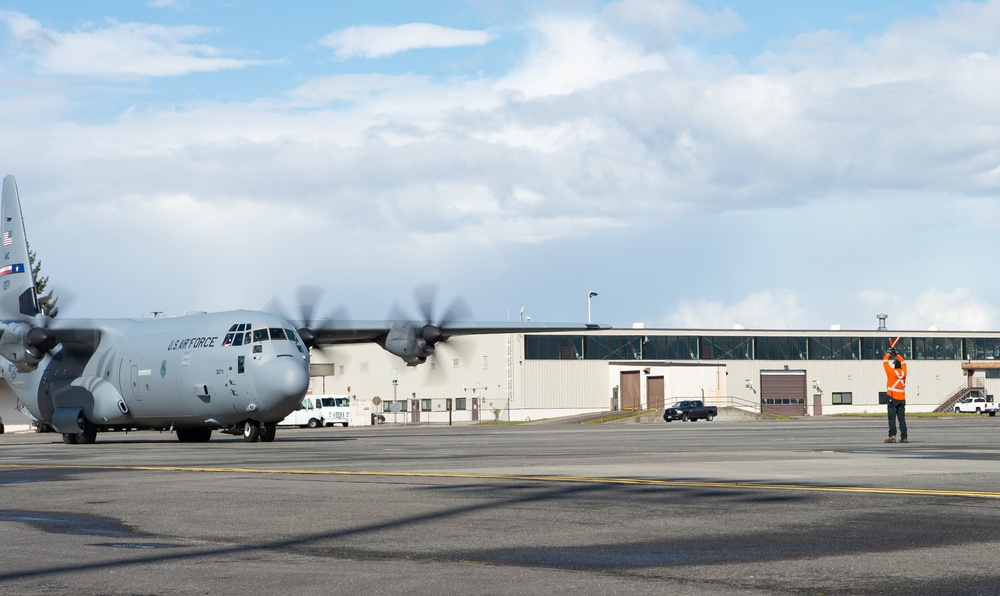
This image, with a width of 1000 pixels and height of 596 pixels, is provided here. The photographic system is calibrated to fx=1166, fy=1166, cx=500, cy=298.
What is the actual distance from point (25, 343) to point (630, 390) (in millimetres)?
67255

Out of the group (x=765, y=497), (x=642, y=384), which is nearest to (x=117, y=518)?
(x=765, y=497)

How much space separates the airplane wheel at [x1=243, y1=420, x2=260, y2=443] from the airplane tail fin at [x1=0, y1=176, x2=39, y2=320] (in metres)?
11.0

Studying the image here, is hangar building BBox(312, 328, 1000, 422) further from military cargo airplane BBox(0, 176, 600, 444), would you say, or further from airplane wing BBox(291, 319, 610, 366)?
military cargo airplane BBox(0, 176, 600, 444)

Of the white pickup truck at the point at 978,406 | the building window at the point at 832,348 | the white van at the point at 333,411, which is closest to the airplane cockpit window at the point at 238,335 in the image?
the white van at the point at 333,411

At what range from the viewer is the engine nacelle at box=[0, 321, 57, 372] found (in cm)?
3884

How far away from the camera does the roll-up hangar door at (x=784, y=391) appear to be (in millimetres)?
105794

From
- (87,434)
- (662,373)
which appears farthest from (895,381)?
(662,373)

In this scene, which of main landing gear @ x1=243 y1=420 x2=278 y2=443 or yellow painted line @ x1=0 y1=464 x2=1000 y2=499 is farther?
main landing gear @ x1=243 y1=420 x2=278 y2=443

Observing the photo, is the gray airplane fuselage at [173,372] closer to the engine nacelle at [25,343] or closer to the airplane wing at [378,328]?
the engine nacelle at [25,343]

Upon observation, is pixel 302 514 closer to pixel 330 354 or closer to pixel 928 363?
pixel 330 354

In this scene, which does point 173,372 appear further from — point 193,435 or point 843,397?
point 843,397

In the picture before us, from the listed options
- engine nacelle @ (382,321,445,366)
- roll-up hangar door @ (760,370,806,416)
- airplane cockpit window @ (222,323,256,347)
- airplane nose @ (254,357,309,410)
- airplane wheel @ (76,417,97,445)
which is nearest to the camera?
airplane nose @ (254,357,309,410)

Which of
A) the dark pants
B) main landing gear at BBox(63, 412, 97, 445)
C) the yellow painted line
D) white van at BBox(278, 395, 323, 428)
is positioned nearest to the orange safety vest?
the dark pants

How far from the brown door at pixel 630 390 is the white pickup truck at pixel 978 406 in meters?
28.6
